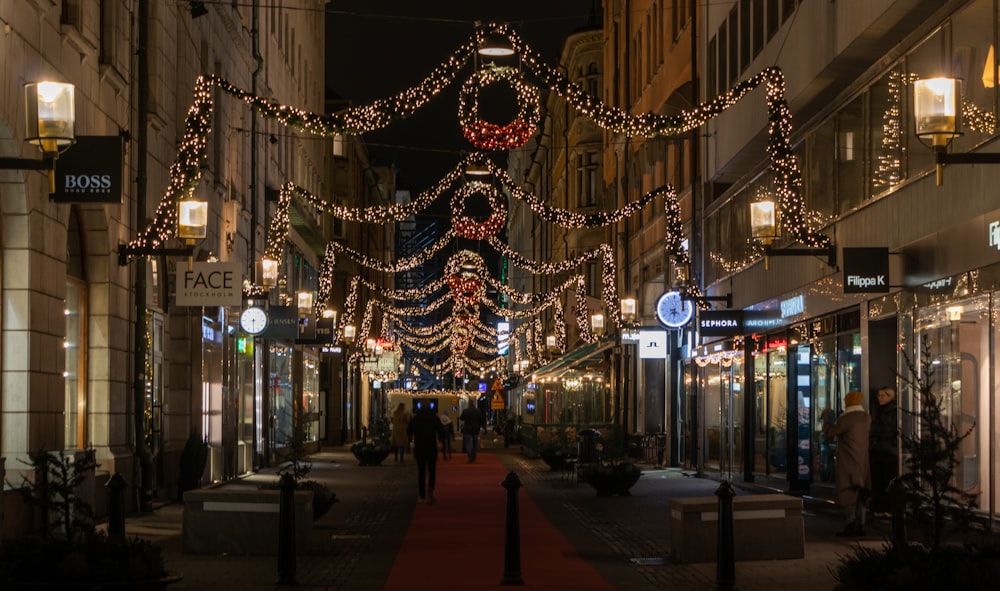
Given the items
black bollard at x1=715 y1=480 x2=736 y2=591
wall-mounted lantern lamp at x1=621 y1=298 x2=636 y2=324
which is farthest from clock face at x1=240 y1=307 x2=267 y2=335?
black bollard at x1=715 y1=480 x2=736 y2=591

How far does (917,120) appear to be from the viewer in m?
14.3

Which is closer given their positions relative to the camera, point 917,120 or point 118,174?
point 917,120

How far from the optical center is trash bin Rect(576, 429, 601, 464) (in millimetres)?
39047

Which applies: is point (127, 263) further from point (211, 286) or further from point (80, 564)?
point (80, 564)

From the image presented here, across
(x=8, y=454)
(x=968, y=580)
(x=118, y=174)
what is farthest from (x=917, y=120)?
(x=8, y=454)

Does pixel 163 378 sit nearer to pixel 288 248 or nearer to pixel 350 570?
pixel 350 570

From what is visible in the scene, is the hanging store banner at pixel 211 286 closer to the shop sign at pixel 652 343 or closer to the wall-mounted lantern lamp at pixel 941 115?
the wall-mounted lantern lamp at pixel 941 115

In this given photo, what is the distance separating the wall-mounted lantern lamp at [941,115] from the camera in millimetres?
14102

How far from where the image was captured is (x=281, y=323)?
3622cm

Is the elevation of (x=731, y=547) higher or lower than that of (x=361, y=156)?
lower

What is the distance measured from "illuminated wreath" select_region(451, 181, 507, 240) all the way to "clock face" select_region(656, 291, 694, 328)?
8.37 meters

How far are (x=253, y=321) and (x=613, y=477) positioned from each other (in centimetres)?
991

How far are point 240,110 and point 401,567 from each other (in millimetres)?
24062

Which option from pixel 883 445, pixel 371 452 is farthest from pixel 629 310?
pixel 883 445
